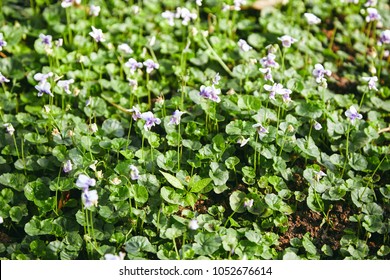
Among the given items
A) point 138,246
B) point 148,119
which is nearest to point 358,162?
point 148,119

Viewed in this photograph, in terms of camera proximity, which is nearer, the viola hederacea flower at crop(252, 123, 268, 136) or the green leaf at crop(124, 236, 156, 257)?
the green leaf at crop(124, 236, 156, 257)

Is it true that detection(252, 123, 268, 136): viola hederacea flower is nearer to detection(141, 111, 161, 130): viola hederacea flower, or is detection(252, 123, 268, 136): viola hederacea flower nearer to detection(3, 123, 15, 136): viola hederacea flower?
detection(141, 111, 161, 130): viola hederacea flower

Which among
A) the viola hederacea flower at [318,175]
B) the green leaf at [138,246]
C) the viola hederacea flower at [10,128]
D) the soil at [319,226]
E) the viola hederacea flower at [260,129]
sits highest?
the viola hederacea flower at [260,129]

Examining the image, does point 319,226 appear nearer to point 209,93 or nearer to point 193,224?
point 193,224

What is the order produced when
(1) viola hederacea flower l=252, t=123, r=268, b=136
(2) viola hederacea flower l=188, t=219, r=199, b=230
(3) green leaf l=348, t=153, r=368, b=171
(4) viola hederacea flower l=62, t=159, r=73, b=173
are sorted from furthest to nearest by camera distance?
1. (3) green leaf l=348, t=153, r=368, b=171
2. (1) viola hederacea flower l=252, t=123, r=268, b=136
3. (4) viola hederacea flower l=62, t=159, r=73, b=173
4. (2) viola hederacea flower l=188, t=219, r=199, b=230

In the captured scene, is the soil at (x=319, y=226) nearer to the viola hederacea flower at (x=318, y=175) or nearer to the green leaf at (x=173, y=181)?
the viola hederacea flower at (x=318, y=175)

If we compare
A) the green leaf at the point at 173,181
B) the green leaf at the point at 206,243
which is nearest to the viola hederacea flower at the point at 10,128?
the green leaf at the point at 173,181

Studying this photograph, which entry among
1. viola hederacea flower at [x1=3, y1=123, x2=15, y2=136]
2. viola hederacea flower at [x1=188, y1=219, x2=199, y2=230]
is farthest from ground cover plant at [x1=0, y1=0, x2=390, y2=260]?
viola hederacea flower at [x1=188, y1=219, x2=199, y2=230]
